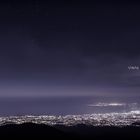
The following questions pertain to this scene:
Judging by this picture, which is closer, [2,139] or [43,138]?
[2,139]

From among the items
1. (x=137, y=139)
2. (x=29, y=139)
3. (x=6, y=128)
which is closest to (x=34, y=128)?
(x=6, y=128)

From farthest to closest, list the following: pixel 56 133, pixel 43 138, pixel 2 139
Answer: pixel 56 133 < pixel 43 138 < pixel 2 139

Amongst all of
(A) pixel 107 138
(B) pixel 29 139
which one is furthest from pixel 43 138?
(A) pixel 107 138

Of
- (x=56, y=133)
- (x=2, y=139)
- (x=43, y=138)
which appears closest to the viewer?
(x=2, y=139)

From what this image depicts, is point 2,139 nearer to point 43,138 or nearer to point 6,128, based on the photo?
point 43,138

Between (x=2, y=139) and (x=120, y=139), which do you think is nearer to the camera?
(x=2, y=139)

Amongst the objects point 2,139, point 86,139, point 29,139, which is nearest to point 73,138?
point 86,139

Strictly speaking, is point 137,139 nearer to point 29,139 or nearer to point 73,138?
point 73,138
